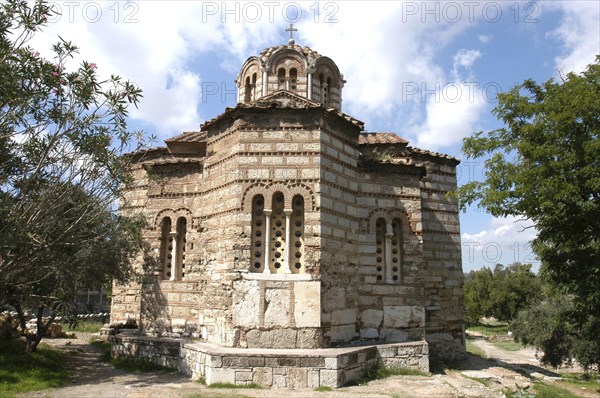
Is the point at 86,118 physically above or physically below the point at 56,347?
above

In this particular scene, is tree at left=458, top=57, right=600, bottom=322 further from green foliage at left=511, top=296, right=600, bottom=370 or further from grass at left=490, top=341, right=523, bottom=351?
grass at left=490, top=341, right=523, bottom=351

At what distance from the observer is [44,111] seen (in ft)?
25.8

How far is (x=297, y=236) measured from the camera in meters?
10.0

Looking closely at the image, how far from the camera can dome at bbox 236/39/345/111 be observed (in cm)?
1616

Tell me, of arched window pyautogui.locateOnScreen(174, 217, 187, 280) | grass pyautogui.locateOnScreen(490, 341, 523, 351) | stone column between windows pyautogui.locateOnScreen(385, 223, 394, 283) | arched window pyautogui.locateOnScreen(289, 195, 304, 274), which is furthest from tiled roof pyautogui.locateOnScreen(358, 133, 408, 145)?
grass pyautogui.locateOnScreen(490, 341, 523, 351)

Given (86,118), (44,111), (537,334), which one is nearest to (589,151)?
(86,118)

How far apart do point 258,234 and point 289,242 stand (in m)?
0.67

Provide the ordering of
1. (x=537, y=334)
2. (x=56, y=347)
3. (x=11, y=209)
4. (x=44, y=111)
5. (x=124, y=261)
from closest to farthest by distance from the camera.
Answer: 1. (x=11, y=209)
2. (x=44, y=111)
3. (x=124, y=261)
4. (x=56, y=347)
5. (x=537, y=334)

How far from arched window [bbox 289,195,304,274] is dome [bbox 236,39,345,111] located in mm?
6872

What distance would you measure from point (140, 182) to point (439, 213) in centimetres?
870

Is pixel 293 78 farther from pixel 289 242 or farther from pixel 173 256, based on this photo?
pixel 289 242

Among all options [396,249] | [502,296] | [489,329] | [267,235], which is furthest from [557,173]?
[489,329]

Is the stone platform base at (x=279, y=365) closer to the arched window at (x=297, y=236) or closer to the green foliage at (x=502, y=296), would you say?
the arched window at (x=297, y=236)

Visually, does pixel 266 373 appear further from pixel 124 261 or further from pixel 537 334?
pixel 537 334
